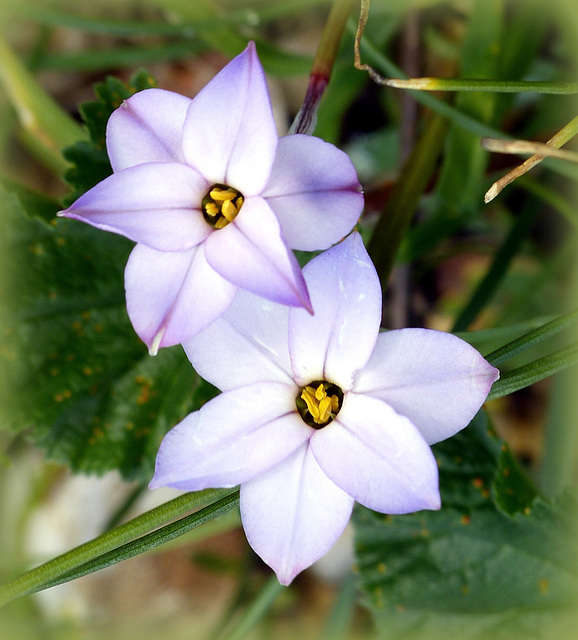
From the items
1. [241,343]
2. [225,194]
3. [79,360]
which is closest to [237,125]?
[225,194]

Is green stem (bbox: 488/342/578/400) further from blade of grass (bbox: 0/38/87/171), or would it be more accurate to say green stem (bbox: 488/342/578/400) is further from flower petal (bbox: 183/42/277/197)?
blade of grass (bbox: 0/38/87/171)

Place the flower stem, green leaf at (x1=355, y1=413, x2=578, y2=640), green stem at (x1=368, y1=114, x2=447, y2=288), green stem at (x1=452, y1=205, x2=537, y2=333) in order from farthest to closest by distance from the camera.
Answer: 1. green stem at (x1=452, y1=205, x2=537, y2=333)
2. green leaf at (x1=355, y1=413, x2=578, y2=640)
3. green stem at (x1=368, y1=114, x2=447, y2=288)
4. the flower stem

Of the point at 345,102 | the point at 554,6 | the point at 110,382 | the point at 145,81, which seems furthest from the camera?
the point at 345,102

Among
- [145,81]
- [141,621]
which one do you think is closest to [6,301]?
[145,81]

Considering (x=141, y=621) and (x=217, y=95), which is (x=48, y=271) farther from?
(x=141, y=621)

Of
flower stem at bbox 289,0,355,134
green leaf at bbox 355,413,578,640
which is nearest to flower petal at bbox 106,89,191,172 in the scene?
flower stem at bbox 289,0,355,134

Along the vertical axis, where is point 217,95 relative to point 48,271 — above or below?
above
